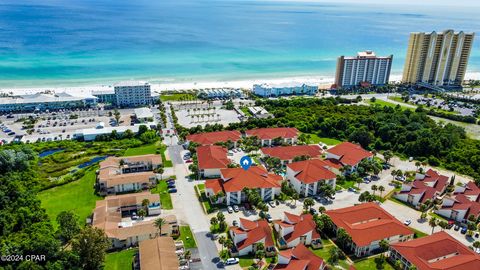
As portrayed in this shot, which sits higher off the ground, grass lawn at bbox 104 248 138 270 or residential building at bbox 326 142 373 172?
residential building at bbox 326 142 373 172

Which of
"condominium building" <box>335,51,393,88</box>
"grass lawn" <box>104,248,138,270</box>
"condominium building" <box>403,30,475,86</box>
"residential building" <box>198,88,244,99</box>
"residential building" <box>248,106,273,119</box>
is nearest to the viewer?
"grass lawn" <box>104,248,138,270</box>

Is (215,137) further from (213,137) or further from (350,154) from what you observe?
(350,154)

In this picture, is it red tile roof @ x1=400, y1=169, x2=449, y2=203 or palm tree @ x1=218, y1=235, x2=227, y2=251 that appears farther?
red tile roof @ x1=400, y1=169, x2=449, y2=203

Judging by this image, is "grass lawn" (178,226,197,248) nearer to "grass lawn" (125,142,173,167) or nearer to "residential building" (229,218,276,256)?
"residential building" (229,218,276,256)

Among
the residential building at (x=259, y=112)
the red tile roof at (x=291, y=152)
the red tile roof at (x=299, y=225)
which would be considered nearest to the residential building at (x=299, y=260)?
the red tile roof at (x=299, y=225)

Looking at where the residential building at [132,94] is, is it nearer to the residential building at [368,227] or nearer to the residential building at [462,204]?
the residential building at [368,227]

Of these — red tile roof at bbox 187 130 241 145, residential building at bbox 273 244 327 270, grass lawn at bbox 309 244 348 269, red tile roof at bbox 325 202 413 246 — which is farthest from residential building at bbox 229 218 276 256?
red tile roof at bbox 187 130 241 145
